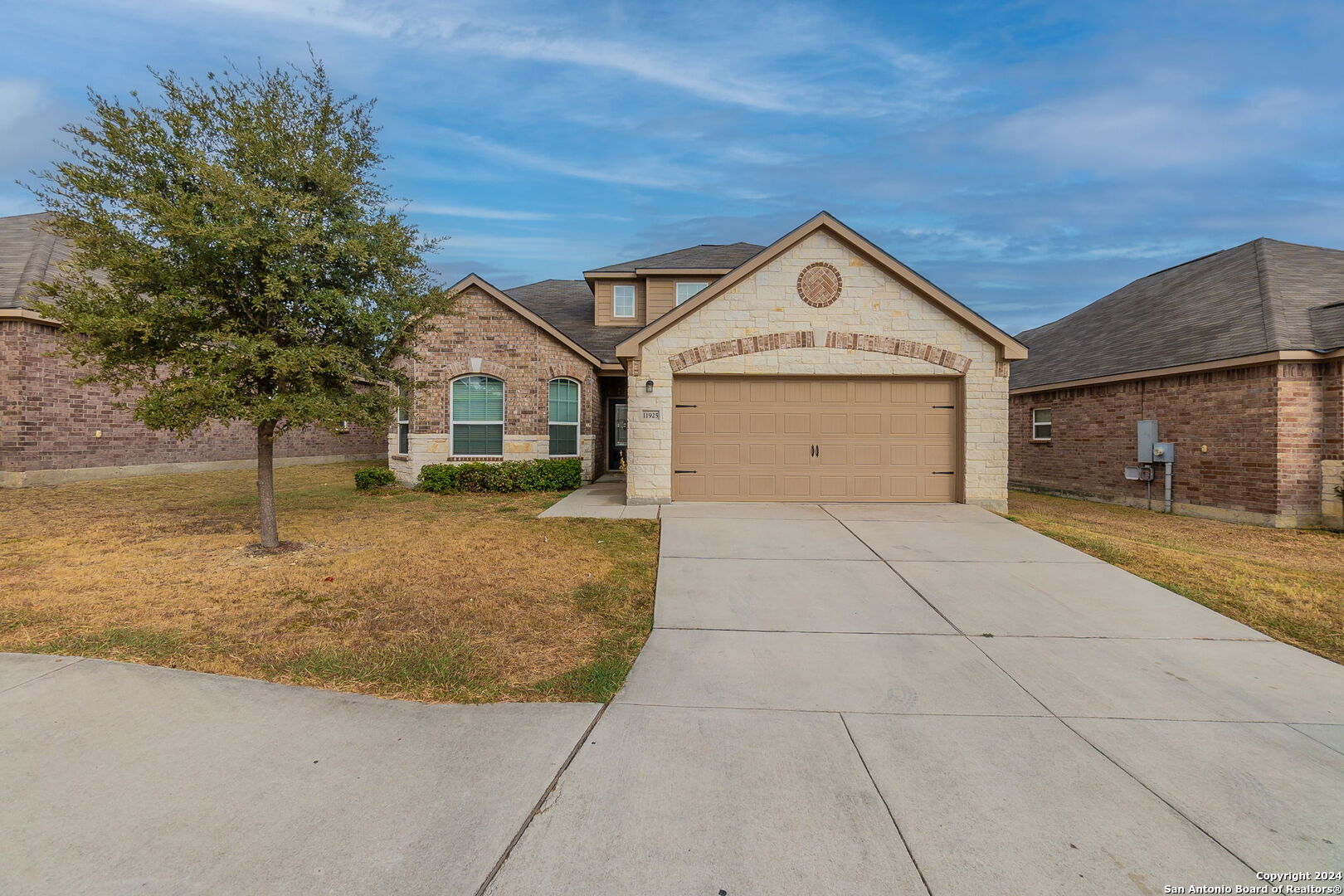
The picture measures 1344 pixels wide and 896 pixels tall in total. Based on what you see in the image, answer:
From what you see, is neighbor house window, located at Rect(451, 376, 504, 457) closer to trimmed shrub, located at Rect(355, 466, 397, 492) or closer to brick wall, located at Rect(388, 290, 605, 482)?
brick wall, located at Rect(388, 290, 605, 482)

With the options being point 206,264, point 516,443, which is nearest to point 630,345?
point 516,443

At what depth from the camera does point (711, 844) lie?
8.84ft

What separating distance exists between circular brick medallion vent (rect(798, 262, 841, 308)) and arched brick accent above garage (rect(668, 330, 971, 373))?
631mm

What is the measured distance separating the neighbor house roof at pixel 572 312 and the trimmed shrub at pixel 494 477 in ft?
12.0

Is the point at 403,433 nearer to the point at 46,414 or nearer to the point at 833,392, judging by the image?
the point at 46,414

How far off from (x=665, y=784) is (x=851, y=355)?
31.9 feet

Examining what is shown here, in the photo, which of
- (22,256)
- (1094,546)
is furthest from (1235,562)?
(22,256)

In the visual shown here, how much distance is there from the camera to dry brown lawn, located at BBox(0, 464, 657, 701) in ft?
14.8

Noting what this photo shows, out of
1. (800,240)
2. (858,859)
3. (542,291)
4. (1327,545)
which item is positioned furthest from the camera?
(542,291)

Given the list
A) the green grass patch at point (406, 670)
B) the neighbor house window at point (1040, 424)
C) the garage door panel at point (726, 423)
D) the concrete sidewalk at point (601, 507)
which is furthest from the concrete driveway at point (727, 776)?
the neighbor house window at point (1040, 424)

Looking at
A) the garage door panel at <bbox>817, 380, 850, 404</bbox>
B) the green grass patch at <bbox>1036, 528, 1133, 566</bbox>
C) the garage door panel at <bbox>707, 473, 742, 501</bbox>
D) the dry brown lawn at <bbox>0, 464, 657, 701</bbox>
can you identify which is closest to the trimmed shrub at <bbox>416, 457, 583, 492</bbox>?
the dry brown lawn at <bbox>0, 464, 657, 701</bbox>

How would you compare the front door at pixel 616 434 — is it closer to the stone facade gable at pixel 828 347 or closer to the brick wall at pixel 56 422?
the stone facade gable at pixel 828 347

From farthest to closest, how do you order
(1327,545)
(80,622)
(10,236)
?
1. (10,236)
2. (1327,545)
3. (80,622)

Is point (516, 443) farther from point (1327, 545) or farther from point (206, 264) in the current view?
point (1327, 545)
